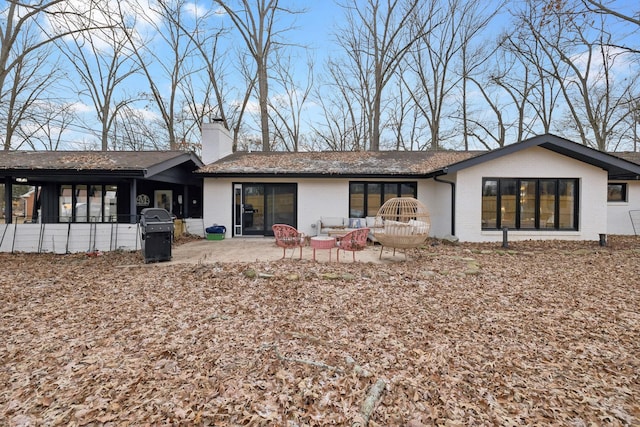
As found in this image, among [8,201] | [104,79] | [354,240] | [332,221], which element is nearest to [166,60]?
[104,79]

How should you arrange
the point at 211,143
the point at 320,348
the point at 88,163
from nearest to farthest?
the point at 320,348 < the point at 88,163 < the point at 211,143

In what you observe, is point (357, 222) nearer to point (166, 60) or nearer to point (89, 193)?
point (89, 193)

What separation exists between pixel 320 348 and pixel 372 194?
878 cm

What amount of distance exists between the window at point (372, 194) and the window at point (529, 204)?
2596 millimetres

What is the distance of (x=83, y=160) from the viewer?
9.63 m

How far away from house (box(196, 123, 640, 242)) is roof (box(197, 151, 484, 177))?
0.04 meters

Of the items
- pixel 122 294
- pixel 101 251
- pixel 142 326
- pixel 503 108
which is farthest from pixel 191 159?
pixel 503 108

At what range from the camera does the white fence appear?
29.1 feet

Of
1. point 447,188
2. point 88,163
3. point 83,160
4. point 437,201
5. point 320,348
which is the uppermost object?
point 83,160

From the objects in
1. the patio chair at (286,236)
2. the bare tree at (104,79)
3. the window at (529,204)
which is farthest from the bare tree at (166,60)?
the window at (529,204)

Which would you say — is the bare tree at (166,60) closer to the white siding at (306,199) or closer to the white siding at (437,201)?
the white siding at (306,199)

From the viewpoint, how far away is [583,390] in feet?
8.33

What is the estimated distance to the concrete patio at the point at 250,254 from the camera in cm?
736

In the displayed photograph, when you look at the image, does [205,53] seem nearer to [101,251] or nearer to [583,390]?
[101,251]
